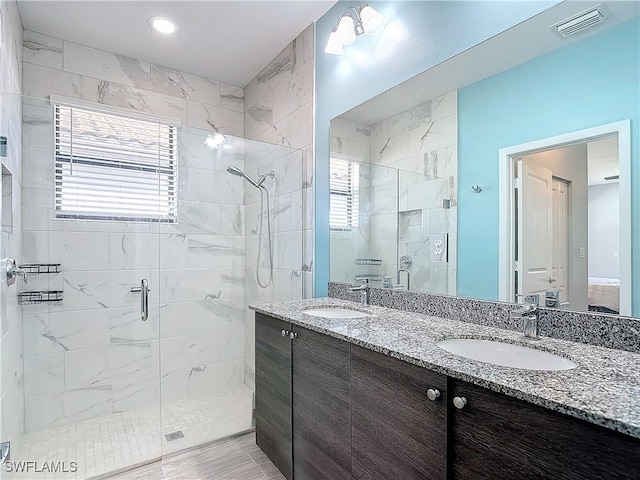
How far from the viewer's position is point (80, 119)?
2.45 meters

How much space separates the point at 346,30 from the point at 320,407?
78.7 inches

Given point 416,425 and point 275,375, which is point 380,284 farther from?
point 416,425

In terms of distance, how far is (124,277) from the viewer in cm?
246

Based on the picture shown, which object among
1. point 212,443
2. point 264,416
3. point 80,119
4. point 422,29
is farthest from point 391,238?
point 80,119

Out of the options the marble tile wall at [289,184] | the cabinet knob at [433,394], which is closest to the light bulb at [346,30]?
the marble tile wall at [289,184]

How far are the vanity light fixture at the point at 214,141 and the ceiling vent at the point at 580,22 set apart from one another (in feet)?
6.78

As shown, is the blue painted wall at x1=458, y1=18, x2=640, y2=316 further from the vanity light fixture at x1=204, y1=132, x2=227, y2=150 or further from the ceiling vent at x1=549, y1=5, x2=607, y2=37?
the vanity light fixture at x1=204, y1=132, x2=227, y2=150

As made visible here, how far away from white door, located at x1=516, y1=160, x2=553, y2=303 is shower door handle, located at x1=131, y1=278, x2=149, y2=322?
2.23 m

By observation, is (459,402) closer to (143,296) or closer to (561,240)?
(561,240)

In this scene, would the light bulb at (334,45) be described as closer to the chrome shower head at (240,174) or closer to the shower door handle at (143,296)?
the chrome shower head at (240,174)

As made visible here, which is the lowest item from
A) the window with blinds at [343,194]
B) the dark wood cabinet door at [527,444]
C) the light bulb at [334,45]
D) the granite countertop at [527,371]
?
the dark wood cabinet door at [527,444]

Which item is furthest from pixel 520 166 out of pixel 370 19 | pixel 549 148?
pixel 370 19

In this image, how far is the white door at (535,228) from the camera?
133cm

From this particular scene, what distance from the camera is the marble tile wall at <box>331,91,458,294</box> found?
5.60ft
